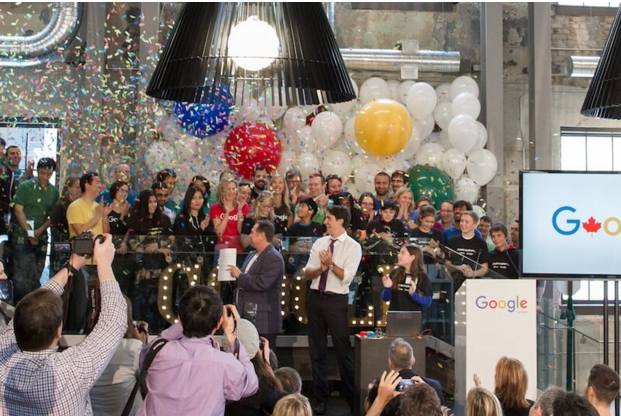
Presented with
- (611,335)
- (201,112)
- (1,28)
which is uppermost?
(1,28)

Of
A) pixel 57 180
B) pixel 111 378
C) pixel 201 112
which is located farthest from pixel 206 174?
pixel 111 378

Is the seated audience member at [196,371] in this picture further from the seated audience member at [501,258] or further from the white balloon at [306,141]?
the white balloon at [306,141]

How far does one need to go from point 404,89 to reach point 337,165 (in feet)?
4.59

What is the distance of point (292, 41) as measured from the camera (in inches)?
104

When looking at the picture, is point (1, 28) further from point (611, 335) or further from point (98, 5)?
point (611, 335)

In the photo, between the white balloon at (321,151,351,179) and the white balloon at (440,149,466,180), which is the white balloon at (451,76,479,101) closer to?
the white balloon at (440,149,466,180)

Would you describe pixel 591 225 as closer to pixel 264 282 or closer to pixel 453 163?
pixel 264 282

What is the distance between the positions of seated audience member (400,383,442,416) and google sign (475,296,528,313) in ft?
7.44

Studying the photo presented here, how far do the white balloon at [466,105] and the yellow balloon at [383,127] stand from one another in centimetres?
74

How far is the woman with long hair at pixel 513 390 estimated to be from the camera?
4.37 metres

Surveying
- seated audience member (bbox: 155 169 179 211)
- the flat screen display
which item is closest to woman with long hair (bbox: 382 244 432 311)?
the flat screen display

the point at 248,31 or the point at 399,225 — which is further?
the point at 399,225

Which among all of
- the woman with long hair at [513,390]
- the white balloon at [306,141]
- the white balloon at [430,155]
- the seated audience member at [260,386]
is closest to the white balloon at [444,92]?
the white balloon at [430,155]

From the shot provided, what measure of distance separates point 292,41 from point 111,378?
6.81ft
